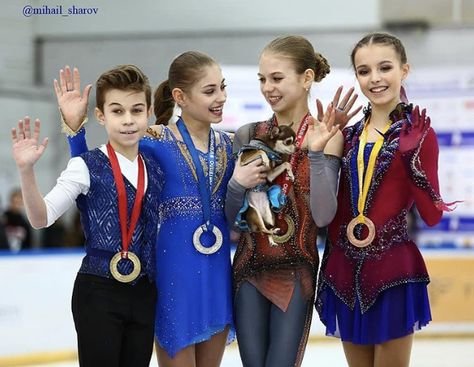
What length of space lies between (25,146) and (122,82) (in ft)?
1.24

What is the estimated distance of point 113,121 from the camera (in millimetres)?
3094

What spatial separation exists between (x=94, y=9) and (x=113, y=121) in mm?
1319

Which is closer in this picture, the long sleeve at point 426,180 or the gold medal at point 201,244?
the long sleeve at point 426,180

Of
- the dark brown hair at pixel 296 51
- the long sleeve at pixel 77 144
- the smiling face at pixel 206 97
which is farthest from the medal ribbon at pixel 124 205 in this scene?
the dark brown hair at pixel 296 51

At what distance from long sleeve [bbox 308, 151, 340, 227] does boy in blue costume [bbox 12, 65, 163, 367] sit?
50cm

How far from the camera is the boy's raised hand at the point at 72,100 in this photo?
3182 millimetres

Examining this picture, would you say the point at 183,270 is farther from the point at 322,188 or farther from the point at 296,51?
the point at 296,51

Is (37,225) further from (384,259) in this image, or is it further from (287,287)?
(384,259)

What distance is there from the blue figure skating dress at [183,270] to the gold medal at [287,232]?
19 centimetres

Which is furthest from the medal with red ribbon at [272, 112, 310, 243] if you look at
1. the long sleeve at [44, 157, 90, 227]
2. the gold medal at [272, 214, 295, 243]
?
the long sleeve at [44, 157, 90, 227]

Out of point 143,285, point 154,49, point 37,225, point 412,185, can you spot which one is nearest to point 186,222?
point 143,285

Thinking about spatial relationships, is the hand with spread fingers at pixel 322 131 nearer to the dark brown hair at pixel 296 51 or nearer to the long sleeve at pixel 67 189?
the dark brown hair at pixel 296 51

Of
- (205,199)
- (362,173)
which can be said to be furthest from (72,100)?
(362,173)

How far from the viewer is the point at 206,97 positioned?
3309 millimetres
